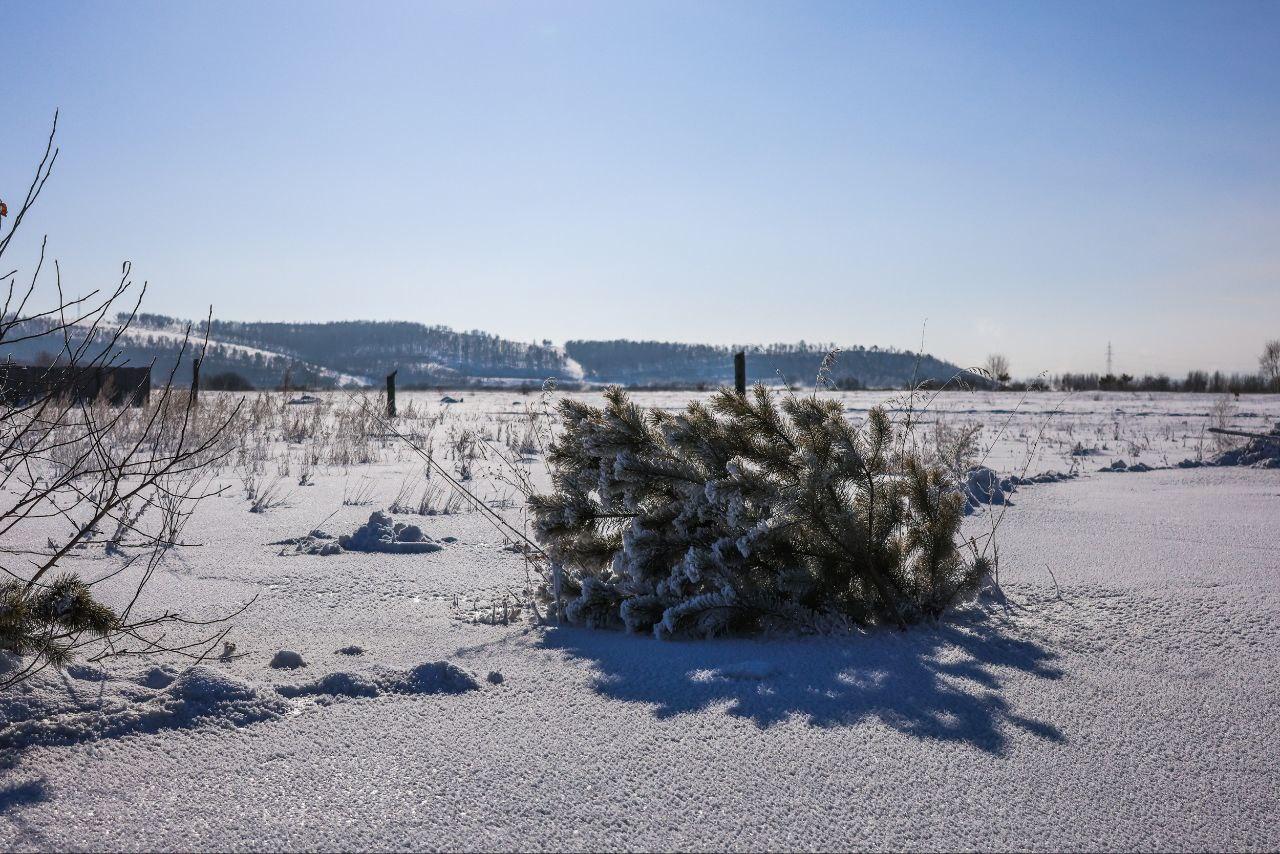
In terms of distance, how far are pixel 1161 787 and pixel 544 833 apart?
1.42m

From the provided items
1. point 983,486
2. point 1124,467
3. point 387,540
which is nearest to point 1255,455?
point 1124,467

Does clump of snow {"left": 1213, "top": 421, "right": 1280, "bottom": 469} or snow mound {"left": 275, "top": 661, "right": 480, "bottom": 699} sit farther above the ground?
clump of snow {"left": 1213, "top": 421, "right": 1280, "bottom": 469}

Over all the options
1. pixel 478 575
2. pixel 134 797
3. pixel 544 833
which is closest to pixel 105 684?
pixel 134 797

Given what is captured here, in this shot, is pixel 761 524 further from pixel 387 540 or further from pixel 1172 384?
pixel 1172 384

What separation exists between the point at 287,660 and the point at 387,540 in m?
2.13

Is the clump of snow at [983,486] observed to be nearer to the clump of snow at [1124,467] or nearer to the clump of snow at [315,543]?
the clump of snow at [1124,467]

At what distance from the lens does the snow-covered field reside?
5.88 feet

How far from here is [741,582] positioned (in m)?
3.25

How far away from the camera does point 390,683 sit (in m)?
2.56

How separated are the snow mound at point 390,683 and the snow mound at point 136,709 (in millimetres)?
127

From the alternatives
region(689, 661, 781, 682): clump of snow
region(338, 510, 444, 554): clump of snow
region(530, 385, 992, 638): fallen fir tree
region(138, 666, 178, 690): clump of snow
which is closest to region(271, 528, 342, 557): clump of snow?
region(338, 510, 444, 554): clump of snow

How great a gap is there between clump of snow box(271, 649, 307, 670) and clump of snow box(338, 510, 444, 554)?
2.01 meters

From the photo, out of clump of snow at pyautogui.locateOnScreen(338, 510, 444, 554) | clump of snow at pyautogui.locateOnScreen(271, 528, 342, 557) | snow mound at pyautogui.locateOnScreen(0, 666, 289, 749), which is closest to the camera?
snow mound at pyautogui.locateOnScreen(0, 666, 289, 749)

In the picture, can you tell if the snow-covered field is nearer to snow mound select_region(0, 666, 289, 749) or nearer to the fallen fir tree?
snow mound select_region(0, 666, 289, 749)
